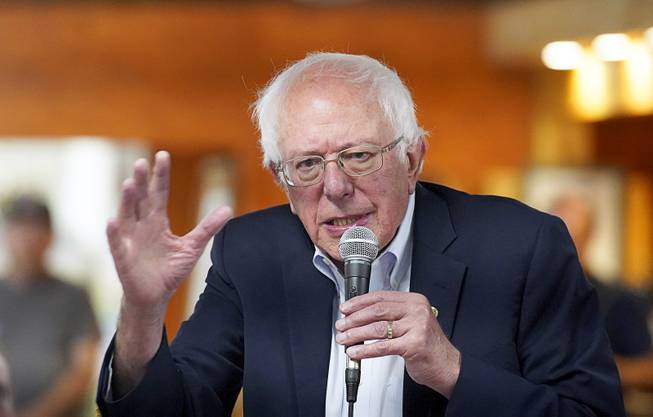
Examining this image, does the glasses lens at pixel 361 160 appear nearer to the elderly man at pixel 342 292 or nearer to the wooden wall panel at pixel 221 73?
the elderly man at pixel 342 292

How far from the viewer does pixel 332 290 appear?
226 cm

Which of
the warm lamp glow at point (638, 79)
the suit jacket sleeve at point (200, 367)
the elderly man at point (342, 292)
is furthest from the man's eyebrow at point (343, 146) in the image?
the warm lamp glow at point (638, 79)

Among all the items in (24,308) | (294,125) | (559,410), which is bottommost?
(24,308)

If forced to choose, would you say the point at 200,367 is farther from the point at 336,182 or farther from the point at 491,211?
the point at 491,211

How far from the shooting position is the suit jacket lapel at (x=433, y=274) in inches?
83.4

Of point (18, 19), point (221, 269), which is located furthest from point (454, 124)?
point (221, 269)

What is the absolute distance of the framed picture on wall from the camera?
697 cm

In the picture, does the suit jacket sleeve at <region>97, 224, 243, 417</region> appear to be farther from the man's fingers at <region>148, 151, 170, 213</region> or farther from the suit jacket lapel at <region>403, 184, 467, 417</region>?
the suit jacket lapel at <region>403, 184, 467, 417</region>

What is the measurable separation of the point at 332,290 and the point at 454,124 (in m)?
5.17

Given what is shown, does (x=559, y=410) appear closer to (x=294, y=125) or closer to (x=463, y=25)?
(x=294, y=125)

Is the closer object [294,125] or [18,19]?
[294,125]

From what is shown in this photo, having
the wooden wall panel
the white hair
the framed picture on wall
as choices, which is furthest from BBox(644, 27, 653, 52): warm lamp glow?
the white hair

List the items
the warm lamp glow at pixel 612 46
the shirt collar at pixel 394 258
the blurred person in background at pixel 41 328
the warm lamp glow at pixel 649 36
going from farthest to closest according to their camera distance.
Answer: the warm lamp glow at pixel 612 46, the warm lamp glow at pixel 649 36, the blurred person in background at pixel 41 328, the shirt collar at pixel 394 258

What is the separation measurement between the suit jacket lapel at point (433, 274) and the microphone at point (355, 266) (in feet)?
0.72
